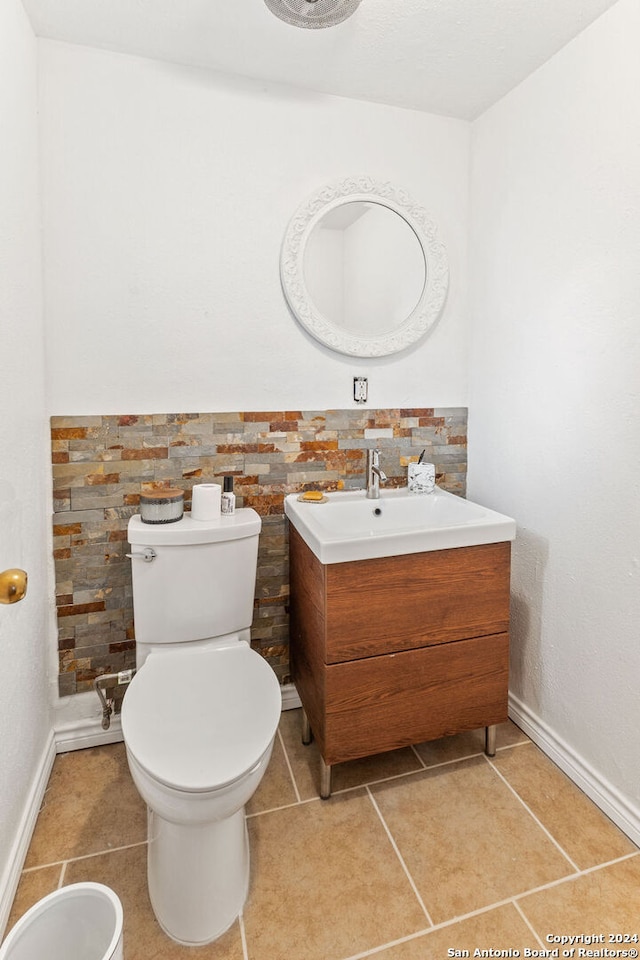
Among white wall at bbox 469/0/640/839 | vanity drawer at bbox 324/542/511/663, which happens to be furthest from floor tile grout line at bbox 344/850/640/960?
vanity drawer at bbox 324/542/511/663

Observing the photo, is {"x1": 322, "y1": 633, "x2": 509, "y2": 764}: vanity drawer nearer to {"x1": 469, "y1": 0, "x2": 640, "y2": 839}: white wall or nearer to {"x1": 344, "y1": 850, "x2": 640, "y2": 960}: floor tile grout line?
{"x1": 469, "y1": 0, "x2": 640, "y2": 839}: white wall

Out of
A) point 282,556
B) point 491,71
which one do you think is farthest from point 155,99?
point 282,556

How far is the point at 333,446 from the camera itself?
2.03 meters

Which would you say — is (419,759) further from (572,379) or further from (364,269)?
(364,269)

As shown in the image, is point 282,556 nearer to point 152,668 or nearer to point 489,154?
point 152,668

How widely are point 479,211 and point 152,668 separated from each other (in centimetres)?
205

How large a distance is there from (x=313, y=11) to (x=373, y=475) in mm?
1386

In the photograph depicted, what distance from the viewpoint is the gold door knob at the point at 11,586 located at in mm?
899

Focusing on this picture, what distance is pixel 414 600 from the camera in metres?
1.59

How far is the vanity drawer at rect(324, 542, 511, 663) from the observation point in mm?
1518

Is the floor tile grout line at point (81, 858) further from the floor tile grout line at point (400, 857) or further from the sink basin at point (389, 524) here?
the sink basin at point (389, 524)

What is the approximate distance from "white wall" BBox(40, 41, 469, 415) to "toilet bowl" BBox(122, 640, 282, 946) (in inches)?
38.4

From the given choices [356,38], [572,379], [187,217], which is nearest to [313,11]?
[356,38]

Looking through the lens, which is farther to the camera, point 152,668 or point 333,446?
point 333,446
